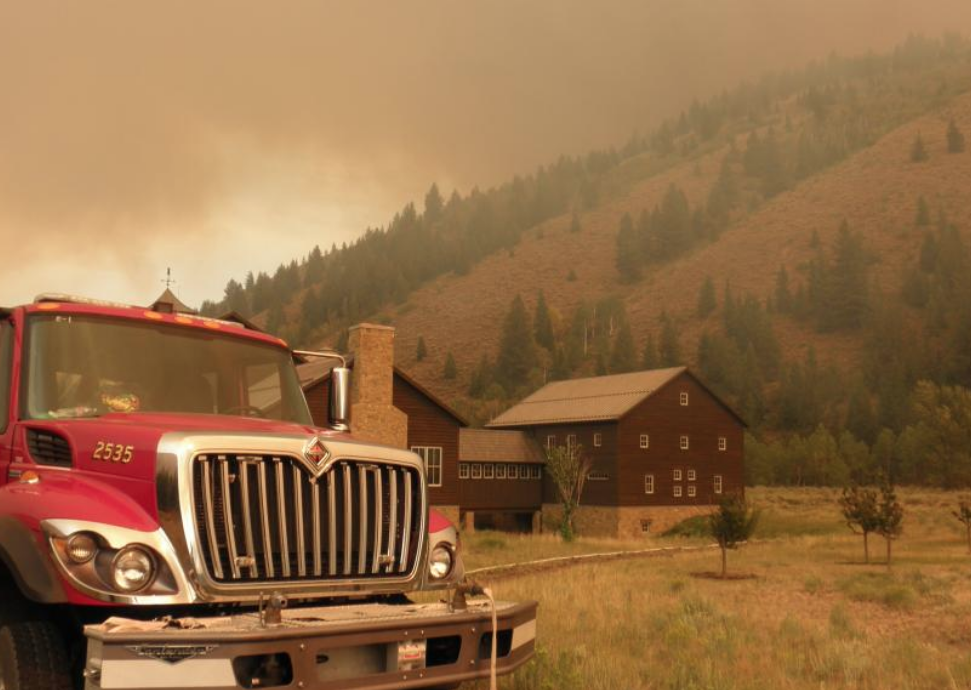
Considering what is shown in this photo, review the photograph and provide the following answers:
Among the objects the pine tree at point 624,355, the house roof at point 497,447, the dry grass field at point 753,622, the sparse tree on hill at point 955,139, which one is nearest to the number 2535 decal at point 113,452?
the dry grass field at point 753,622

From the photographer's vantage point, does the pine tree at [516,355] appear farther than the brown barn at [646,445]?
Yes

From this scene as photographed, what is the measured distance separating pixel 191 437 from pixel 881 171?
197 metres

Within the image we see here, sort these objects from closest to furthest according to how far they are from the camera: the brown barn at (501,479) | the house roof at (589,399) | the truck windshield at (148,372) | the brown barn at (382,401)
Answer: the truck windshield at (148,372) < the brown barn at (382,401) < the brown barn at (501,479) < the house roof at (589,399)

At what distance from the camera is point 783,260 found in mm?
163625

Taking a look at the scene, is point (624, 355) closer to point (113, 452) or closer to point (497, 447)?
point (497, 447)

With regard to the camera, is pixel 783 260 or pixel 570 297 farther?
pixel 570 297

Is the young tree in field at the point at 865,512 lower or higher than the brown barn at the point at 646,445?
lower

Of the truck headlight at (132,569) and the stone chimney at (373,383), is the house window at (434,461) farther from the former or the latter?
the truck headlight at (132,569)

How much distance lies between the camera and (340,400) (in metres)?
7.44

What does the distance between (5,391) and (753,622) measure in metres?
11.3

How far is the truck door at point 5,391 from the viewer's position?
19.8ft

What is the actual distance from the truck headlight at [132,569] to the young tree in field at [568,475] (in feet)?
163

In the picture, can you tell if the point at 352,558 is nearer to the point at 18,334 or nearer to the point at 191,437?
the point at 191,437

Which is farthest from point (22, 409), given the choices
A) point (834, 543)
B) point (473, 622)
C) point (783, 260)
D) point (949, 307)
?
point (783, 260)
